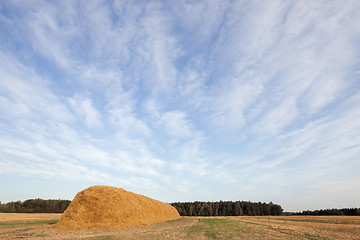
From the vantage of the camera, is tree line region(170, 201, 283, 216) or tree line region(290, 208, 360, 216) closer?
tree line region(290, 208, 360, 216)

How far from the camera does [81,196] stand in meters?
33.8

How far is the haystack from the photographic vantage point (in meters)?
30.1

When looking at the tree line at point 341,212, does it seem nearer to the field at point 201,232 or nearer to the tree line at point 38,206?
the field at point 201,232

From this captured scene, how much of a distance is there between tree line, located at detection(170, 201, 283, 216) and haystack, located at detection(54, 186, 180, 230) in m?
75.0

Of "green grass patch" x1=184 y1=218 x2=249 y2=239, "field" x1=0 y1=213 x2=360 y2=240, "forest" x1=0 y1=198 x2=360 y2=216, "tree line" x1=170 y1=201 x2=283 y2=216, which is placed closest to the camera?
"field" x1=0 y1=213 x2=360 y2=240

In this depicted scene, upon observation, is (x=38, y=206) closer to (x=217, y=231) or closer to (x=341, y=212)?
(x=217, y=231)

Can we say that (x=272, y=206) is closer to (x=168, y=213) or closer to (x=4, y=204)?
(x=168, y=213)

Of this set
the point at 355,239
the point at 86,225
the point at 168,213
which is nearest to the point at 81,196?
the point at 86,225

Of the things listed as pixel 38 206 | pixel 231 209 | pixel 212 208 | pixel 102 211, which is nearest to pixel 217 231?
pixel 102 211

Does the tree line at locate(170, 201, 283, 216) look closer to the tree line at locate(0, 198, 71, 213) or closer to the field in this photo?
the tree line at locate(0, 198, 71, 213)

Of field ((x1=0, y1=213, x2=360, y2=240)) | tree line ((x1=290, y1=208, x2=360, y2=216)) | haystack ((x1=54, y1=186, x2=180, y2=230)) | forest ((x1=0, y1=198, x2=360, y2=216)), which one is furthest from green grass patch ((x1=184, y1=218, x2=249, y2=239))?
tree line ((x1=290, y1=208, x2=360, y2=216))

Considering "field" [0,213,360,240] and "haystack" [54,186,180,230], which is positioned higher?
"haystack" [54,186,180,230]

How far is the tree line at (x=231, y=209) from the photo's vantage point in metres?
104

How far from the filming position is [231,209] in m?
105
